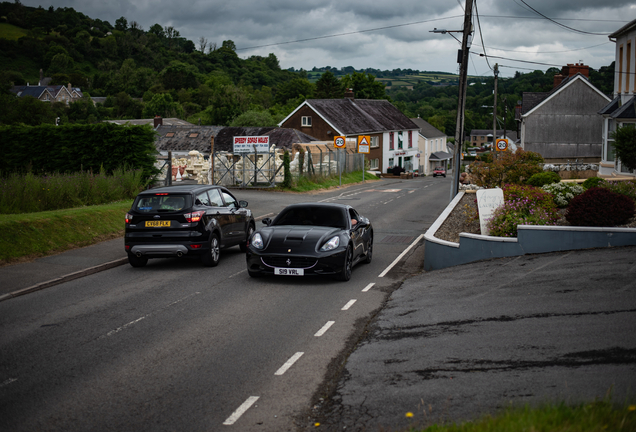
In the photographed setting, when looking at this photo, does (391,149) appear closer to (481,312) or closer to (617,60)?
(617,60)

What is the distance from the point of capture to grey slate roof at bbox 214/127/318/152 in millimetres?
51531

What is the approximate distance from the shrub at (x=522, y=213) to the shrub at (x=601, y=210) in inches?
30.7

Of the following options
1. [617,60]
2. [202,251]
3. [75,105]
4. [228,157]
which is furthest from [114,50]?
[202,251]

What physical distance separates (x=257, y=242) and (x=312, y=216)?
1.58 metres

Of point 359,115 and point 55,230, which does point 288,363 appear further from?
point 359,115

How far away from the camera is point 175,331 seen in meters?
8.35

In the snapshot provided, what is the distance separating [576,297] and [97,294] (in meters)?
8.02

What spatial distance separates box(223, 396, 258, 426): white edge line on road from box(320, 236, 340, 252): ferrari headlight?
5584 millimetres

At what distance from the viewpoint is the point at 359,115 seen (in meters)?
64.6

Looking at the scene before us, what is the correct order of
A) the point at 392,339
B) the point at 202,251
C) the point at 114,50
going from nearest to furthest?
1. the point at 392,339
2. the point at 202,251
3. the point at 114,50

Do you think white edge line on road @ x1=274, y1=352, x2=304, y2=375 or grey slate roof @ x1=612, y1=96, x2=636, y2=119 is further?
grey slate roof @ x1=612, y1=96, x2=636, y2=119

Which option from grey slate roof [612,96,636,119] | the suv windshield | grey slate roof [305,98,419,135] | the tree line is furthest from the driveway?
the tree line

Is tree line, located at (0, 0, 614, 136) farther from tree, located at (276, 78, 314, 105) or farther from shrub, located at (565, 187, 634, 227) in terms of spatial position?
shrub, located at (565, 187, 634, 227)

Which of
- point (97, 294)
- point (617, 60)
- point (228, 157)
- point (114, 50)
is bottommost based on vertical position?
point (97, 294)
